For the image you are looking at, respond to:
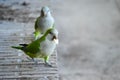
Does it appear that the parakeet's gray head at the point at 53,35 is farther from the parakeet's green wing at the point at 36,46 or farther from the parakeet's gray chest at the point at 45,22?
the parakeet's gray chest at the point at 45,22

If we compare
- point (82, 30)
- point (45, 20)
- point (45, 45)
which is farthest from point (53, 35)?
point (82, 30)

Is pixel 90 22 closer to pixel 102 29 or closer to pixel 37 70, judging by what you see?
pixel 102 29

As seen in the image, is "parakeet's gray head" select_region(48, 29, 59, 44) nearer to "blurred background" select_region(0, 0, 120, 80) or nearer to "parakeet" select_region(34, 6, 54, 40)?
"parakeet" select_region(34, 6, 54, 40)

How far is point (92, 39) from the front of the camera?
317cm

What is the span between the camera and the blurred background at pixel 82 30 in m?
2.72

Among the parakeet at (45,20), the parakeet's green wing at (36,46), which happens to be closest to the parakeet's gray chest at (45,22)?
the parakeet at (45,20)

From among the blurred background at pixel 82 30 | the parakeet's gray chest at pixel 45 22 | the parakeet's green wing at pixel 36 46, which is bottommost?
the blurred background at pixel 82 30

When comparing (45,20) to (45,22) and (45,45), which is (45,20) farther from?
(45,45)

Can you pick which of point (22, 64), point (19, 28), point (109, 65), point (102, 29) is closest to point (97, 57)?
point (109, 65)

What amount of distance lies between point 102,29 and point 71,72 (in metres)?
0.76

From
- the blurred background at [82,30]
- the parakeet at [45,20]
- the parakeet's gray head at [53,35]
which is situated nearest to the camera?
the parakeet's gray head at [53,35]

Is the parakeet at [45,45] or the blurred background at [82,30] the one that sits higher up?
the parakeet at [45,45]

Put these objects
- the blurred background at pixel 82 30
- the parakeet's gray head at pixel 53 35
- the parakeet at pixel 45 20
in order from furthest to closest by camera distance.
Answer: the blurred background at pixel 82 30, the parakeet at pixel 45 20, the parakeet's gray head at pixel 53 35

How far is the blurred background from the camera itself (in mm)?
2725
